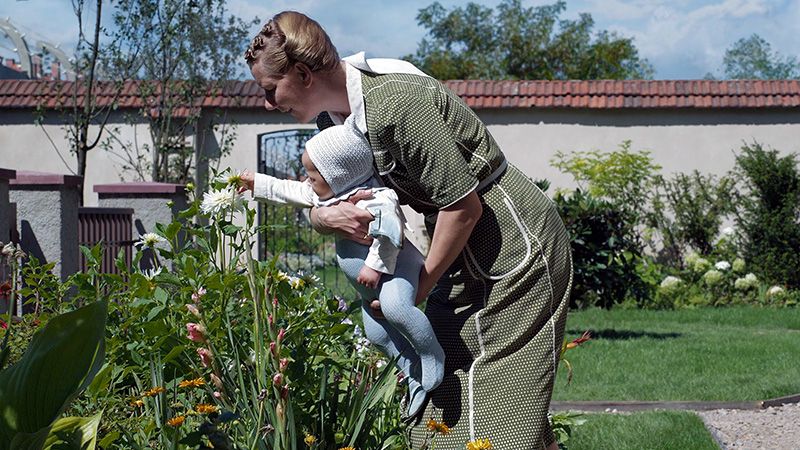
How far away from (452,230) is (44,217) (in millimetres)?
5540

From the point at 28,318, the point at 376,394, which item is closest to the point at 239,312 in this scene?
the point at 376,394

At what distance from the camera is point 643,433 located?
550 cm

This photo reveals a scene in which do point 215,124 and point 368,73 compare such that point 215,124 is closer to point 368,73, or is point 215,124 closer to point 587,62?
point 368,73

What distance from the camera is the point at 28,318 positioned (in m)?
4.15

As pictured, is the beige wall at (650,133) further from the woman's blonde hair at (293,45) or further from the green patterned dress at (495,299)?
the woman's blonde hair at (293,45)

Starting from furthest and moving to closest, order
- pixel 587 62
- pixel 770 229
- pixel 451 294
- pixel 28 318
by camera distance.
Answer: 1. pixel 587 62
2. pixel 770 229
3. pixel 28 318
4. pixel 451 294

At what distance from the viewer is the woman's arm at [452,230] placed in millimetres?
2330

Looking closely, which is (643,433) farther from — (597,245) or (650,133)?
(650,133)

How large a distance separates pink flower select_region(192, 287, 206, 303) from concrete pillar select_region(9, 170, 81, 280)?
4.42m

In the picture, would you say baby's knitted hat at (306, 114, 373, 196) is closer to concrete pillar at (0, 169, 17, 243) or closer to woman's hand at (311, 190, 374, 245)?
woman's hand at (311, 190, 374, 245)

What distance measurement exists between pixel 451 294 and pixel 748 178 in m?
13.9

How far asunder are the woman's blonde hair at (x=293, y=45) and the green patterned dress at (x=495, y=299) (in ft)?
0.42

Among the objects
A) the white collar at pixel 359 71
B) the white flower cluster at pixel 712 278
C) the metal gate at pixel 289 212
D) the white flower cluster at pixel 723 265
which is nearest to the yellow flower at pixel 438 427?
the white collar at pixel 359 71

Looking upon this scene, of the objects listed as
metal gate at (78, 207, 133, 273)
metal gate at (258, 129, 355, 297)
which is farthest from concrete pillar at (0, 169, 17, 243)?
metal gate at (258, 129, 355, 297)
